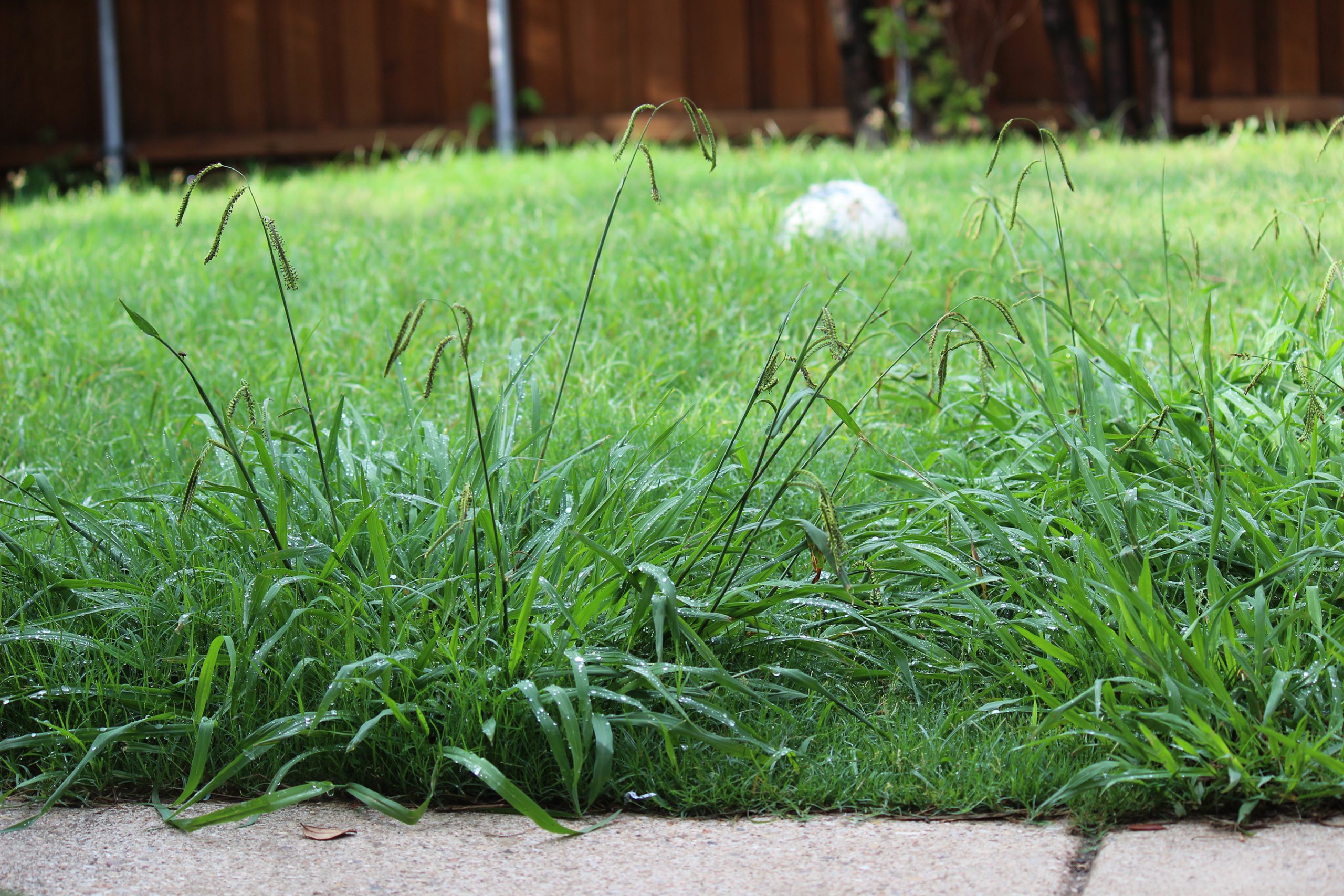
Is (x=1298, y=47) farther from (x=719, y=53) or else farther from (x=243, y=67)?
(x=243, y=67)

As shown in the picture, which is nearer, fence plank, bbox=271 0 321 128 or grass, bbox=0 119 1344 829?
grass, bbox=0 119 1344 829

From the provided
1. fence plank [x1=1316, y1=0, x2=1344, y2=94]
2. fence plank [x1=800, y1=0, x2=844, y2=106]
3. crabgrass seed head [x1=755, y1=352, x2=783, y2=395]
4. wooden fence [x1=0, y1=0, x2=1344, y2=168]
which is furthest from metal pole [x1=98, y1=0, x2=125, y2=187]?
crabgrass seed head [x1=755, y1=352, x2=783, y2=395]

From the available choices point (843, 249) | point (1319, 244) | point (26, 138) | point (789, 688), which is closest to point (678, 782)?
point (789, 688)

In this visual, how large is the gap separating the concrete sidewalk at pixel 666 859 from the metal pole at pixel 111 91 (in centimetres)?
783

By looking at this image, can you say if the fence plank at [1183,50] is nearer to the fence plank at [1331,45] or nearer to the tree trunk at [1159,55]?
the tree trunk at [1159,55]

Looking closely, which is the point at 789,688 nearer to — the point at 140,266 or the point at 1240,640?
the point at 1240,640

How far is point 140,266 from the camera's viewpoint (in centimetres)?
461

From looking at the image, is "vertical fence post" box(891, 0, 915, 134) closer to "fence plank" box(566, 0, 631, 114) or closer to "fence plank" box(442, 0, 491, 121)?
"fence plank" box(566, 0, 631, 114)

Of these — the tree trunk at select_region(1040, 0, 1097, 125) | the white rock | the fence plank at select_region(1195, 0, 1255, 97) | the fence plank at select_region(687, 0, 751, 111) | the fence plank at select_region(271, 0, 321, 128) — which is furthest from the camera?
the fence plank at select_region(271, 0, 321, 128)

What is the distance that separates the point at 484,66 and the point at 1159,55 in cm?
422

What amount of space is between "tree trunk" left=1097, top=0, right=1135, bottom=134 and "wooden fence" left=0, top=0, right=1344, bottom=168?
0.40 metres

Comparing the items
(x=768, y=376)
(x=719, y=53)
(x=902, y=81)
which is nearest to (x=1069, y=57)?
(x=902, y=81)

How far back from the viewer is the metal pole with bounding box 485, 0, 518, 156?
7.79 meters

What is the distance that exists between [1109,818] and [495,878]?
0.82 m
